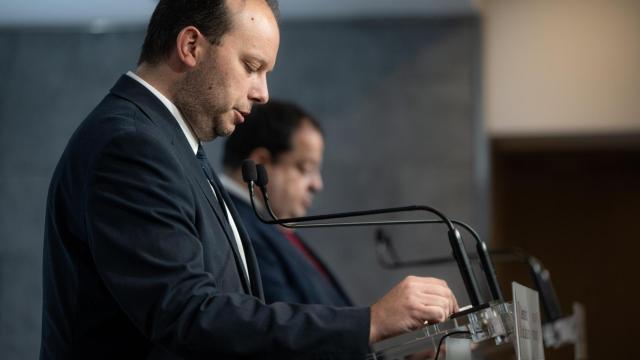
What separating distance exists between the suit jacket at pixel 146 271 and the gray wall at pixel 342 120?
9.26ft

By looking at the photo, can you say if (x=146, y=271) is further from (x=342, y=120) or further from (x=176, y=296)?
(x=342, y=120)

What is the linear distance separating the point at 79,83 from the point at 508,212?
8.96ft

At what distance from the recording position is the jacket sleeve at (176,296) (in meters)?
1.34

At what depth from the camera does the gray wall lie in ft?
14.1

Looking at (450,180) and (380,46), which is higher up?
(380,46)

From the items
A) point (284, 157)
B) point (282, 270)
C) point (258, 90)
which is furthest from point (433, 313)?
point (284, 157)

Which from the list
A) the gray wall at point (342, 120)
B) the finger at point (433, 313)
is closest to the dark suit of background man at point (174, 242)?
the finger at point (433, 313)

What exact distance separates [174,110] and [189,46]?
0.11 meters

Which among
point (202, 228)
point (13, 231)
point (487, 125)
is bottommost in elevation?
point (13, 231)

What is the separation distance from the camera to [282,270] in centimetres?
250

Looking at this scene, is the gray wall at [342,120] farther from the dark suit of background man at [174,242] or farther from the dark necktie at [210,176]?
the dark suit of background man at [174,242]

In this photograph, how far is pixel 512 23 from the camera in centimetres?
440

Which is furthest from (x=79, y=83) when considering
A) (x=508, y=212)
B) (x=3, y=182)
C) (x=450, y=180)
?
(x=508, y=212)

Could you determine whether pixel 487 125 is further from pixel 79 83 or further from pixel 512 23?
pixel 79 83
